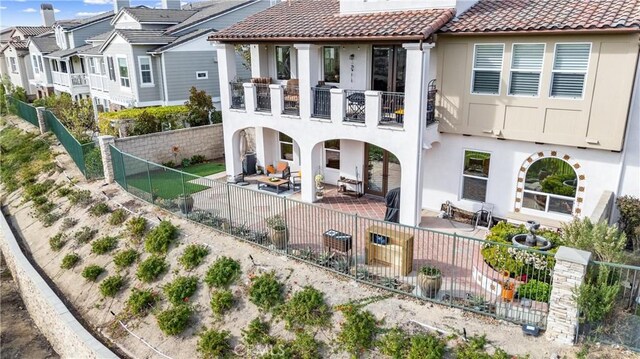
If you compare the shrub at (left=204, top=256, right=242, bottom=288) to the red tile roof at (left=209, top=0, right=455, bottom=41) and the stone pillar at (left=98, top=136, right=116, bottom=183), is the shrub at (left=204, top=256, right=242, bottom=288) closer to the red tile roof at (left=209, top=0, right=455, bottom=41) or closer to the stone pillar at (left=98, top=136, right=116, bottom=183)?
the red tile roof at (left=209, top=0, right=455, bottom=41)

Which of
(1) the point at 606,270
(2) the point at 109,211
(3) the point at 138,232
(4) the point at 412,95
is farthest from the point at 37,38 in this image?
(1) the point at 606,270

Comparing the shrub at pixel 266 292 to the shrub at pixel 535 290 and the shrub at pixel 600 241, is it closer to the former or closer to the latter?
the shrub at pixel 535 290

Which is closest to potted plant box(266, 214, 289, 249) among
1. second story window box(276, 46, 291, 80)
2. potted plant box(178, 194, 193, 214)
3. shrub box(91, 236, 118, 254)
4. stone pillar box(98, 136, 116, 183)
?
potted plant box(178, 194, 193, 214)

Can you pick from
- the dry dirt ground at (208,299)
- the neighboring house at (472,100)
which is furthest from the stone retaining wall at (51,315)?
the neighboring house at (472,100)

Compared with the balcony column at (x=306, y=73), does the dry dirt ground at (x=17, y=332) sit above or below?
below

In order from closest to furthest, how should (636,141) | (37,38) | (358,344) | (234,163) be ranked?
(358,344), (636,141), (234,163), (37,38)

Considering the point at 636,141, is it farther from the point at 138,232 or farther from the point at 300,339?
the point at 138,232
